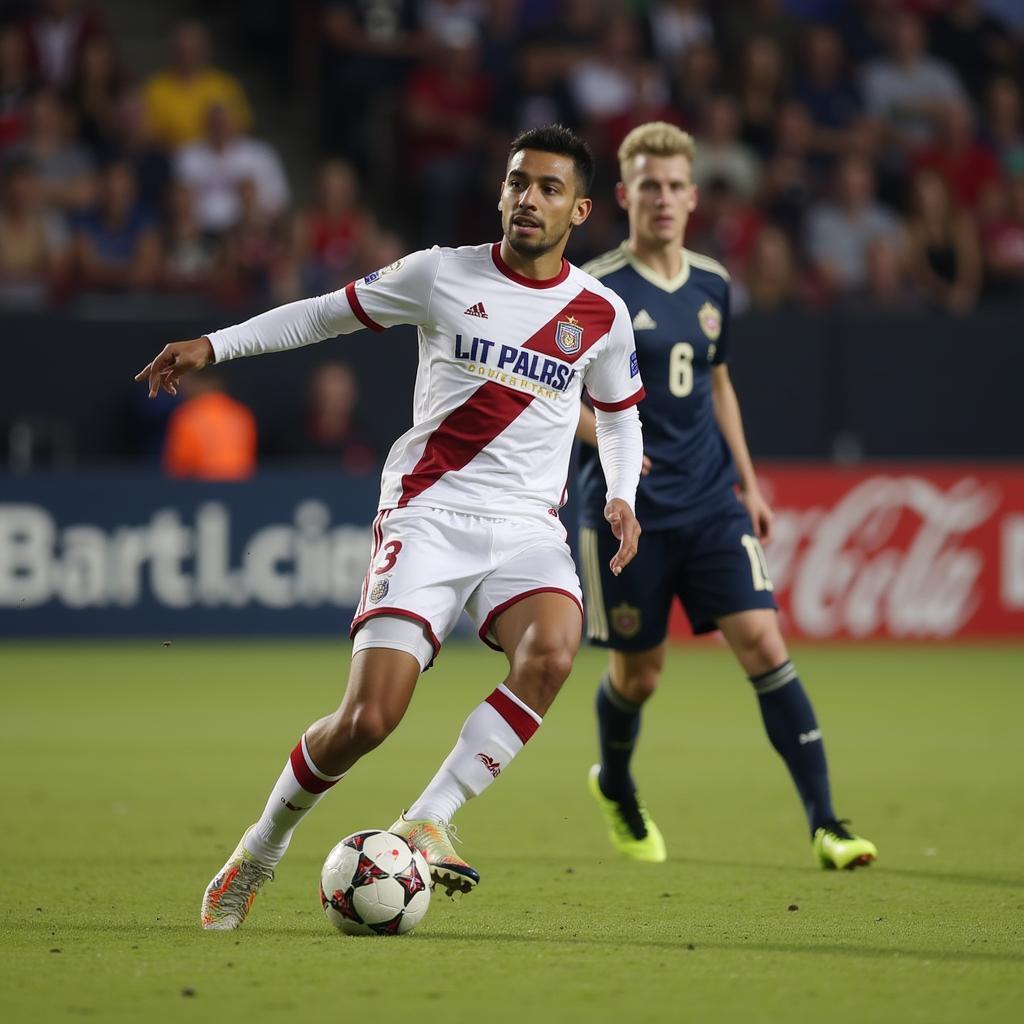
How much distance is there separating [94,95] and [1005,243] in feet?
25.5

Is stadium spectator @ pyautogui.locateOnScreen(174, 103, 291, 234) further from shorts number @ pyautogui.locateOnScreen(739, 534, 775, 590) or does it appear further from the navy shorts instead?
shorts number @ pyautogui.locateOnScreen(739, 534, 775, 590)

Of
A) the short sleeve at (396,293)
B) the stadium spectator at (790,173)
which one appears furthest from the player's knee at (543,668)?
the stadium spectator at (790,173)

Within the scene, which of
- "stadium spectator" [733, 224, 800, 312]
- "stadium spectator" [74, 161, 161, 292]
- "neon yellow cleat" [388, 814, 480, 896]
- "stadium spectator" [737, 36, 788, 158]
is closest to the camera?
"neon yellow cleat" [388, 814, 480, 896]

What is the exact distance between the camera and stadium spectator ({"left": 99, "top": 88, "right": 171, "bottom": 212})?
1529 cm

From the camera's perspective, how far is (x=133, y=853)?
274 inches

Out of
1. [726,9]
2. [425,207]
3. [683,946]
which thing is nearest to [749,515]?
[683,946]

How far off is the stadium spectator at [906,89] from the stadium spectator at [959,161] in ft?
0.98

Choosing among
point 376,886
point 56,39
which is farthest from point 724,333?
point 56,39

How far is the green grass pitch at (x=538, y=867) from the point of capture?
4.54 meters

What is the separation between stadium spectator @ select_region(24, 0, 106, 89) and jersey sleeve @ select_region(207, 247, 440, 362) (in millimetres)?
10814

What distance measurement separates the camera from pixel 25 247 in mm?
14695

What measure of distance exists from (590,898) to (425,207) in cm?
1105

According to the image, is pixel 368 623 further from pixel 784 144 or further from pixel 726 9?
pixel 726 9

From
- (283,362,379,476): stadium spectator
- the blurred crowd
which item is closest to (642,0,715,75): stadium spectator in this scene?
the blurred crowd
